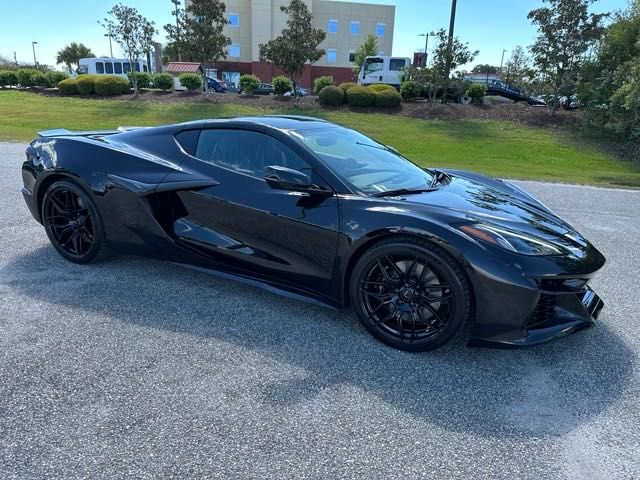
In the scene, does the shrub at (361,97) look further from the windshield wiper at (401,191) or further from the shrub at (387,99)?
the windshield wiper at (401,191)

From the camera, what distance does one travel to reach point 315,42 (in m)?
20.9

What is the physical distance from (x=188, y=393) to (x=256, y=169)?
1598 mm

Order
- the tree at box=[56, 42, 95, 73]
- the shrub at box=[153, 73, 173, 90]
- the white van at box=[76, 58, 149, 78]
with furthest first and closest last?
the tree at box=[56, 42, 95, 73], the white van at box=[76, 58, 149, 78], the shrub at box=[153, 73, 173, 90]

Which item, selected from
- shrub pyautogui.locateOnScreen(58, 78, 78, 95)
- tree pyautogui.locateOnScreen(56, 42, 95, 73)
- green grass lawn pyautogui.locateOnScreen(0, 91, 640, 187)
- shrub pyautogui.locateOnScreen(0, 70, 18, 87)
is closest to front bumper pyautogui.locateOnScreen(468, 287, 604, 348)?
green grass lawn pyautogui.locateOnScreen(0, 91, 640, 187)

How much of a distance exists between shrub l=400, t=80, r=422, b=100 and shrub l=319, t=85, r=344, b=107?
295 centimetres

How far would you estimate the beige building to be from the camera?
50969 millimetres

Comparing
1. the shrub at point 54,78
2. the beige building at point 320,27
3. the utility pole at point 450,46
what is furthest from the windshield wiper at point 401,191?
the beige building at point 320,27

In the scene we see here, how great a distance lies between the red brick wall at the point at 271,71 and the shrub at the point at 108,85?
29.7 metres

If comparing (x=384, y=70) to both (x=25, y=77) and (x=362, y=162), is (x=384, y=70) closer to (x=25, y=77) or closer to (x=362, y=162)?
(x=25, y=77)

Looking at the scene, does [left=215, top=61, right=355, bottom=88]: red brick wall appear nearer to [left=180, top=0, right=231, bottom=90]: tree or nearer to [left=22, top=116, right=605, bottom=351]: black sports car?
[left=180, top=0, right=231, bottom=90]: tree

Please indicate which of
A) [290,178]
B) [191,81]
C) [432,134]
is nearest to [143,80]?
[191,81]

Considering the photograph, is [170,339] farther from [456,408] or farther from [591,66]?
[591,66]

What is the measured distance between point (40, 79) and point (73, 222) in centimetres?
2559

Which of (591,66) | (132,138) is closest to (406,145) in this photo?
(591,66)
